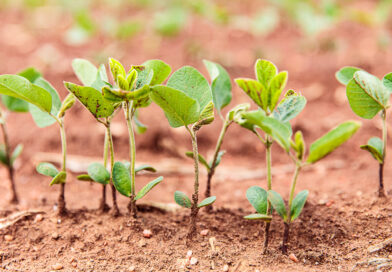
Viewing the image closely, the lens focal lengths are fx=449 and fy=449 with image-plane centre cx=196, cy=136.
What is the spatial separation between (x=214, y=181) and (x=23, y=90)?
1199 mm

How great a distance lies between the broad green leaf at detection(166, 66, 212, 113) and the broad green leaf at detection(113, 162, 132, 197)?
31 cm

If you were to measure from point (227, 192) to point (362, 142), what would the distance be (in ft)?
3.14

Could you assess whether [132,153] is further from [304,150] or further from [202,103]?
[304,150]

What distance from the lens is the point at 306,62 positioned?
12.3ft

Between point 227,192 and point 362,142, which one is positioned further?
point 362,142

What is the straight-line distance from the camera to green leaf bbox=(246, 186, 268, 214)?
1.35m

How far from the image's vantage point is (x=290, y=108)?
1258 mm

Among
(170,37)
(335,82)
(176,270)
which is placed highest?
(170,37)

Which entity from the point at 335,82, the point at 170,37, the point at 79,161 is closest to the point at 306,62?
the point at 335,82

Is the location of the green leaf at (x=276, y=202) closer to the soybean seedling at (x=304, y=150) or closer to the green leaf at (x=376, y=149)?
the soybean seedling at (x=304, y=150)

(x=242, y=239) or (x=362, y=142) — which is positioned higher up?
(x=362, y=142)

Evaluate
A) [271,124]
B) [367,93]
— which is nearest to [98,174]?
[271,124]

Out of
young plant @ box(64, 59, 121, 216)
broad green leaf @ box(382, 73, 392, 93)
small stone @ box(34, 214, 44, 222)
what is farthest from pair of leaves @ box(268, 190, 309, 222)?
small stone @ box(34, 214, 44, 222)

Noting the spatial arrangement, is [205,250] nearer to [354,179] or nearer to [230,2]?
[354,179]
